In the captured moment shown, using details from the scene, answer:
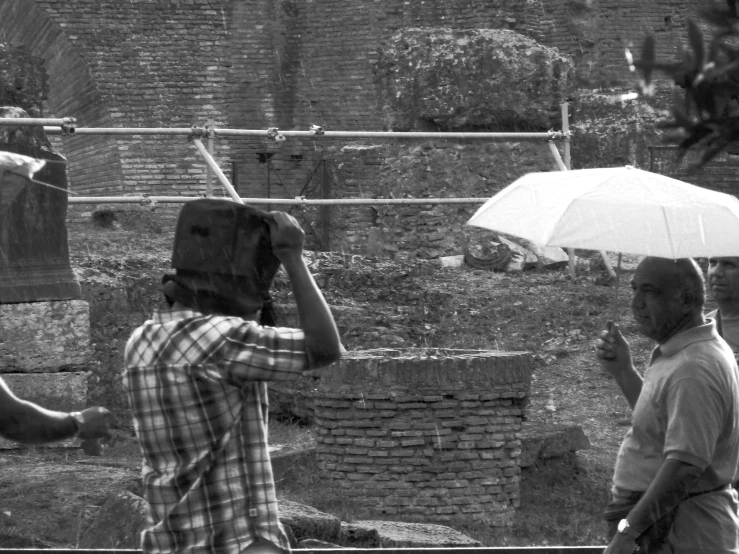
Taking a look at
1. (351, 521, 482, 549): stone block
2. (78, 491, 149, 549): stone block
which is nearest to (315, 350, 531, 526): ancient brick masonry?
(351, 521, 482, 549): stone block

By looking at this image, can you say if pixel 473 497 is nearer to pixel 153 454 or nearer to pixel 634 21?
pixel 153 454

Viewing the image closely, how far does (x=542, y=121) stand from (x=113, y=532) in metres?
7.96

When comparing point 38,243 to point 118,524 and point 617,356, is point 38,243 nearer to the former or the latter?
point 118,524

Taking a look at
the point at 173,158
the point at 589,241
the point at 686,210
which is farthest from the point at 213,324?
the point at 173,158

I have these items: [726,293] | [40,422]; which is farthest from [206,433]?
[726,293]

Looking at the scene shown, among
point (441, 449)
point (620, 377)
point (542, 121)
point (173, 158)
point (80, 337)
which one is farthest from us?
point (173, 158)

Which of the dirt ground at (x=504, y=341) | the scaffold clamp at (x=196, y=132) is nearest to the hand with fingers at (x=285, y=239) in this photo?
the dirt ground at (x=504, y=341)

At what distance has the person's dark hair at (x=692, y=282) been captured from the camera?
3.71 meters

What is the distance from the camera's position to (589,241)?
3.91 metres

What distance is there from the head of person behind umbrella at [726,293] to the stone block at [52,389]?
4603 millimetres

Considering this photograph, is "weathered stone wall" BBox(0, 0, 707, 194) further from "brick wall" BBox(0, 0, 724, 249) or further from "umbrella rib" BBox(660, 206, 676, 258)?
"umbrella rib" BBox(660, 206, 676, 258)

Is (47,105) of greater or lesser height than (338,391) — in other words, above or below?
above

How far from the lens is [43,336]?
26.9ft

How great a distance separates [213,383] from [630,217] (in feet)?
5.00
